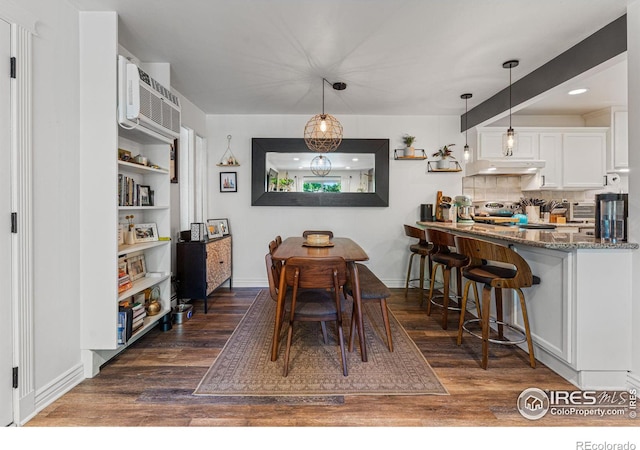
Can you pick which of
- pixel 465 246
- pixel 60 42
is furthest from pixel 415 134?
pixel 60 42

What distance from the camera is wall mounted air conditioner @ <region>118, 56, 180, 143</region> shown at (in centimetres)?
219

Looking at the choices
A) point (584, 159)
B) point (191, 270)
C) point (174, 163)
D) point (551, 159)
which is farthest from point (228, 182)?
point (584, 159)

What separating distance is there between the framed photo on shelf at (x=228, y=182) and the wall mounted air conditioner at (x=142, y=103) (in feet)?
5.66

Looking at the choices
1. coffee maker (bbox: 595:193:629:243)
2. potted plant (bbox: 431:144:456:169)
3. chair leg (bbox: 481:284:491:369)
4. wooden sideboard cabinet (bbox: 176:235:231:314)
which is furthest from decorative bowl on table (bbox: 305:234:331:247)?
potted plant (bbox: 431:144:456:169)

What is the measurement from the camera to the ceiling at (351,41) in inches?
84.5

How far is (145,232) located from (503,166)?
4279 millimetres

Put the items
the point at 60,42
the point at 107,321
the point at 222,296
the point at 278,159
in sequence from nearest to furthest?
the point at 60,42 → the point at 107,321 → the point at 222,296 → the point at 278,159

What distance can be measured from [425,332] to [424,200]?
85.1 inches

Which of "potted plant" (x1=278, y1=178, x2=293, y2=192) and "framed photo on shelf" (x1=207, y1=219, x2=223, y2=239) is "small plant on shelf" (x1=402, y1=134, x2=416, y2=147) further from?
"framed photo on shelf" (x1=207, y1=219, x2=223, y2=239)

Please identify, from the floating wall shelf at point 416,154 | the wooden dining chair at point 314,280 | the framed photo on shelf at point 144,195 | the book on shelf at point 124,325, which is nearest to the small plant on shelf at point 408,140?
the floating wall shelf at point 416,154

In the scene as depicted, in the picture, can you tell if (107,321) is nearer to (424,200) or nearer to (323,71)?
(323,71)

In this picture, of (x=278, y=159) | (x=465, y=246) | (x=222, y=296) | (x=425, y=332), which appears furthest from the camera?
(x=278, y=159)

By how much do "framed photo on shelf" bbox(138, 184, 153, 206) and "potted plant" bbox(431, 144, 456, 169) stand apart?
3553 mm
